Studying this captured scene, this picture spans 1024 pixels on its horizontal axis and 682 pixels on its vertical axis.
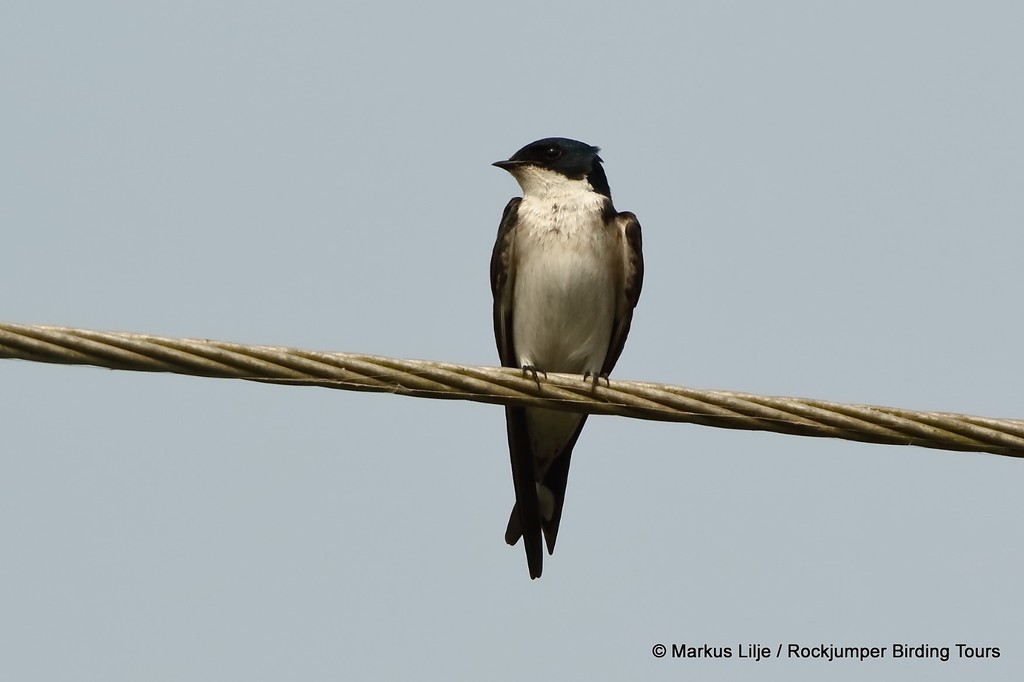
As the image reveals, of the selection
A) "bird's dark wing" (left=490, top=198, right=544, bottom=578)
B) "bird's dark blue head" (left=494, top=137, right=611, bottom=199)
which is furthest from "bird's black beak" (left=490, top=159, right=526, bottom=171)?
"bird's dark wing" (left=490, top=198, right=544, bottom=578)

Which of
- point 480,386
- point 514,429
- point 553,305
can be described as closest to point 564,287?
point 553,305

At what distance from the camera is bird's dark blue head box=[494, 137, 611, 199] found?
7395 mm

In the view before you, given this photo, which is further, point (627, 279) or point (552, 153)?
point (552, 153)

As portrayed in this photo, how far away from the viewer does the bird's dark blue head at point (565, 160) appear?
7.39 meters

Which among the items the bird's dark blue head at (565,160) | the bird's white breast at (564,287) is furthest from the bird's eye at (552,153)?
the bird's white breast at (564,287)

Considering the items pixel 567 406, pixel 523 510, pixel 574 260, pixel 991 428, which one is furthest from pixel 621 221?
pixel 991 428

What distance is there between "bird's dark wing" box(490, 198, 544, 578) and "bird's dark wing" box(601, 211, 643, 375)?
50 cm

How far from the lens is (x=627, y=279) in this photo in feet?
22.7

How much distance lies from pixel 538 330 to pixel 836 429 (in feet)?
9.65

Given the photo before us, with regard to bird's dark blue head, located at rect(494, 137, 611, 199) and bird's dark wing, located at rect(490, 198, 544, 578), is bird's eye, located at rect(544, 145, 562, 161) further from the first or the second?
bird's dark wing, located at rect(490, 198, 544, 578)

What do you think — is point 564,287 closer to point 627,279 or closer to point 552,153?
point 627,279

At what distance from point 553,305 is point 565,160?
107cm

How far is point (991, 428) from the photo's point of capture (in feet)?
12.9

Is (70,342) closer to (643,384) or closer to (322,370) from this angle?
(322,370)
